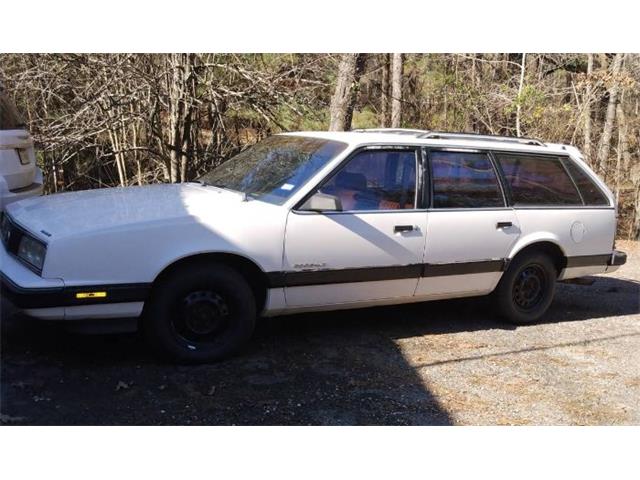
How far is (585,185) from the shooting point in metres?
6.08

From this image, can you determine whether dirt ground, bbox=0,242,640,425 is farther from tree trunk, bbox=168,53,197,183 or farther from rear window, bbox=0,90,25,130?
tree trunk, bbox=168,53,197,183

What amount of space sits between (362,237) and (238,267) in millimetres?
960

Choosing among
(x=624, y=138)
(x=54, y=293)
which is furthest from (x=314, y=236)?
(x=624, y=138)

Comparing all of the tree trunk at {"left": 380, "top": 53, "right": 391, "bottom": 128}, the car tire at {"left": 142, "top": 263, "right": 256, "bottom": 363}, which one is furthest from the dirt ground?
the tree trunk at {"left": 380, "top": 53, "right": 391, "bottom": 128}

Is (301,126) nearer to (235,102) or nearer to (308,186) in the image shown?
(235,102)

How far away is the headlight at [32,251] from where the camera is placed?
3.90m

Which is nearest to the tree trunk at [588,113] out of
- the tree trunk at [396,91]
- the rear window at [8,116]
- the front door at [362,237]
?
the tree trunk at [396,91]

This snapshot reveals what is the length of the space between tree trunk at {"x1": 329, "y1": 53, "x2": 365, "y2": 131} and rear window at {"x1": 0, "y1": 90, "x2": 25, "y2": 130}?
402 cm

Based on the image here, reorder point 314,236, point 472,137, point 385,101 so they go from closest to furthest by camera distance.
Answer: point 314,236
point 472,137
point 385,101

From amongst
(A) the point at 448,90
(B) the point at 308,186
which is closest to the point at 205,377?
(B) the point at 308,186

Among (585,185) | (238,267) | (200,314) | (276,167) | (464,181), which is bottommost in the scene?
(200,314)

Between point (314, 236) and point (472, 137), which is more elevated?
point (472, 137)

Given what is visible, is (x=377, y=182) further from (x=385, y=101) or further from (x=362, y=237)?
(x=385, y=101)

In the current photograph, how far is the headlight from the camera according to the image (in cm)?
390
